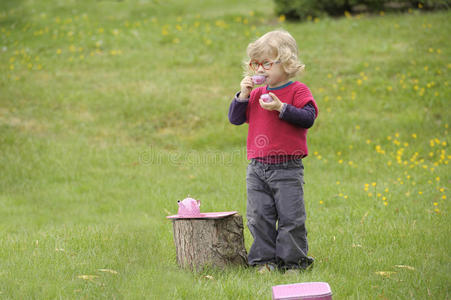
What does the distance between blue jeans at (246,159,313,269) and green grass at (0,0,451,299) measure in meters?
0.23

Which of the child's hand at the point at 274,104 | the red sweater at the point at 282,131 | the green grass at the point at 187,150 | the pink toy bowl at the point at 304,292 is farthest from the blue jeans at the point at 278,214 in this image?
the pink toy bowl at the point at 304,292

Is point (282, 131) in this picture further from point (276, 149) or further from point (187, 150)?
point (187, 150)

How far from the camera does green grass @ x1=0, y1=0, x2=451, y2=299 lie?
4.09 m

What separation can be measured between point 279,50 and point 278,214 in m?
1.30

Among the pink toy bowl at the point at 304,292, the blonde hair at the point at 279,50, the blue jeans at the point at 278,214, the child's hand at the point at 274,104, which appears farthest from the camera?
the blue jeans at the point at 278,214

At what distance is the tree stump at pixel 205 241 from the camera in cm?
405

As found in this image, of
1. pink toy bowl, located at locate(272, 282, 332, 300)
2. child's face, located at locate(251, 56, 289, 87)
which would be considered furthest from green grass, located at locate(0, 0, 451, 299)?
child's face, located at locate(251, 56, 289, 87)

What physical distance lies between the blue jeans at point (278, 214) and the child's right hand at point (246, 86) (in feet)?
1.79

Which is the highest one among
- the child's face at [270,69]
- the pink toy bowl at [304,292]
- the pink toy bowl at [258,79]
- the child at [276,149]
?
the child's face at [270,69]

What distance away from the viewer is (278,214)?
4.16 m

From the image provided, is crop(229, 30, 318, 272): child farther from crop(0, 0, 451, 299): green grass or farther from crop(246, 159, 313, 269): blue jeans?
crop(0, 0, 451, 299): green grass

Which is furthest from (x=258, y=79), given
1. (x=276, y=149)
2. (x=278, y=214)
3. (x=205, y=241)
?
(x=205, y=241)

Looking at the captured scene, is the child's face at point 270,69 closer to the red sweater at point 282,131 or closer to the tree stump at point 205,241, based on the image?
the red sweater at point 282,131

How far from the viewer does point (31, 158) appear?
26.8 feet
